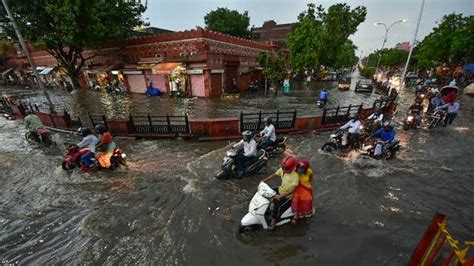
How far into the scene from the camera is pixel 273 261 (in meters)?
4.09

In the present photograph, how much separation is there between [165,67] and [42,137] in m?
13.5

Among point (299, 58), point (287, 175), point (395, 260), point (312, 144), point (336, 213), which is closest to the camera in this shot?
point (395, 260)

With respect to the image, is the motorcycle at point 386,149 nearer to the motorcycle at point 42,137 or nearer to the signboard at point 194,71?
the motorcycle at point 42,137

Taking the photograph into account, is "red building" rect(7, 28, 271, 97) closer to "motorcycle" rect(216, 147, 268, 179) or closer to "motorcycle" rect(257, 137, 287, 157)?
"motorcycle" rect(257, 137, 287, 157)

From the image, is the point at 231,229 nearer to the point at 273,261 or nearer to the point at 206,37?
the point at 273,261

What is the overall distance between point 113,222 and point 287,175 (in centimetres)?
425

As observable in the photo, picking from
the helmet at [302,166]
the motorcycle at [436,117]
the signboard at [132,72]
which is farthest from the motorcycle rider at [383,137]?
the signboard at [132,72]

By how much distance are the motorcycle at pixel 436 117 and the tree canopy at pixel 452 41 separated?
2938 cm

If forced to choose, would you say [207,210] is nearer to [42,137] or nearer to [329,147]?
[329,147]

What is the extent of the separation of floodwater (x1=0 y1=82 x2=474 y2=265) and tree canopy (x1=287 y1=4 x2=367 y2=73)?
22.8 m

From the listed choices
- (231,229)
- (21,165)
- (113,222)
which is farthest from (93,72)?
(231,229)

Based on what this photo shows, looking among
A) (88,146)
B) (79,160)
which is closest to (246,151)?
(88,146)

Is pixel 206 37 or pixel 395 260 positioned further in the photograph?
pixel 206 37

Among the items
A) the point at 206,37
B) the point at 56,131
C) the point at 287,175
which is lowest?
the point at 56,131
